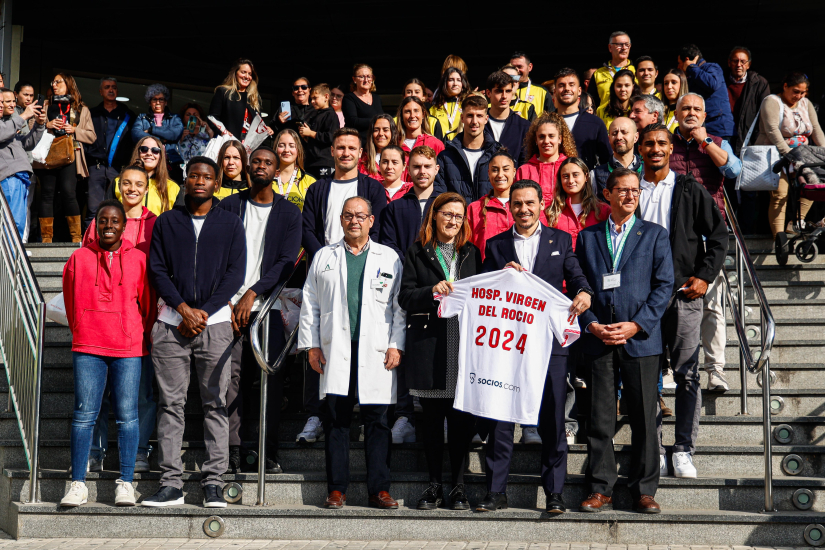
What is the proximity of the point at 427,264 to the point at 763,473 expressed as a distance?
2.87 m

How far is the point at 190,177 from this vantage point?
22.4 feet

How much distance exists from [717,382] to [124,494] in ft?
15.0

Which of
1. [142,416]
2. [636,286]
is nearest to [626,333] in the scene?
[636,286]

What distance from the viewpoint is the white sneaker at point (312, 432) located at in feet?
22.4

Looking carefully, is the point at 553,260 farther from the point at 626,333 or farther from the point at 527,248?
the point at 626,333

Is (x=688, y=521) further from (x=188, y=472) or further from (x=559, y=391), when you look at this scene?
(x=188, y=472)

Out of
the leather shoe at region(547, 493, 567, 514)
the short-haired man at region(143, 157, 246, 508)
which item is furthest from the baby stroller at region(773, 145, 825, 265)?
the short-haired man at region(143, 157, 246, 508)

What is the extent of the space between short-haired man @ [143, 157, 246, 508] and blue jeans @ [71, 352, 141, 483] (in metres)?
0.20

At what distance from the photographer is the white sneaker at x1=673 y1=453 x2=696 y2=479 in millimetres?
6258

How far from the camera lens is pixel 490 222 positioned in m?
6.99

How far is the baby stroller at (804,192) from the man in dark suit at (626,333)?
136 inches

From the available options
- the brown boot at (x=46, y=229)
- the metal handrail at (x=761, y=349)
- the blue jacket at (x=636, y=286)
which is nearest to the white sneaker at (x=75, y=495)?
the blue jacket at (x=636, y=286)

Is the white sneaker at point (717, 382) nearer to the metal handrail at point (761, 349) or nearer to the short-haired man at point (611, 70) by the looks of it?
the metal handrail at point (761, 349)

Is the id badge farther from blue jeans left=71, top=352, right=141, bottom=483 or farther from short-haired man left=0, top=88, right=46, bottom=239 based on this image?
short-haired man left=0, top=88, right=46, bottom=239
